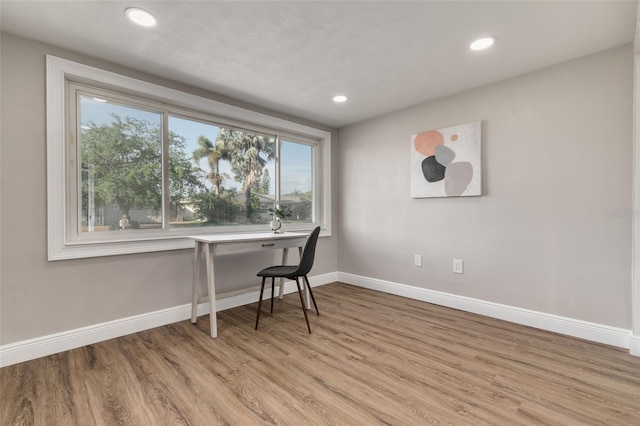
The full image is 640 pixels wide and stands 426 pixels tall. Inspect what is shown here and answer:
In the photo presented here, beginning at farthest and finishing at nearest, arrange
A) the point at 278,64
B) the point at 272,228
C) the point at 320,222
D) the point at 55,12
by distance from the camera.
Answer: the point at 320,222, the point at 272,228, the point at 278,64, the point at 55,12

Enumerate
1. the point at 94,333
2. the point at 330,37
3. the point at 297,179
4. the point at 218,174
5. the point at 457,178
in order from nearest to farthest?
the point at 330,37 < the point at 94,333 < the point at 457,178 < the point at 218,174 < the point at 297,179

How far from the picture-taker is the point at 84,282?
223cm

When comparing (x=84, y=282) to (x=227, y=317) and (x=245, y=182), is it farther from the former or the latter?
(x=245, y=182)

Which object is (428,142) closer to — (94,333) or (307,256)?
(307,256)

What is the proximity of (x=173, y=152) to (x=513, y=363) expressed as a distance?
11.0ft

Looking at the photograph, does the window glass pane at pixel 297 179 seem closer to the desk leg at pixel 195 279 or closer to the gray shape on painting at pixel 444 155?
the desk leg at pixel 195 279

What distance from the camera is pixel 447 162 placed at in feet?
9.97

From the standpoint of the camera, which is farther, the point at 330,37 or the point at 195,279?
the point at 195,279

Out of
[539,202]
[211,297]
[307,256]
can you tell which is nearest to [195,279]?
[211,297]

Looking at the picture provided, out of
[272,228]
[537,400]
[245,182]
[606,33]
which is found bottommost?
[537,400]

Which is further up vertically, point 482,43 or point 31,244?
point 482,43

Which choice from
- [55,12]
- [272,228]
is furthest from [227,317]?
[55,12]

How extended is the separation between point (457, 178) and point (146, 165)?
309 centimetres

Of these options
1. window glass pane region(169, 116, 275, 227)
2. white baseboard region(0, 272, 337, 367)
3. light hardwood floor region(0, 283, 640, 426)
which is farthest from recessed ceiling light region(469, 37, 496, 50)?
white baseboard region(0, 272, 337, 367)
